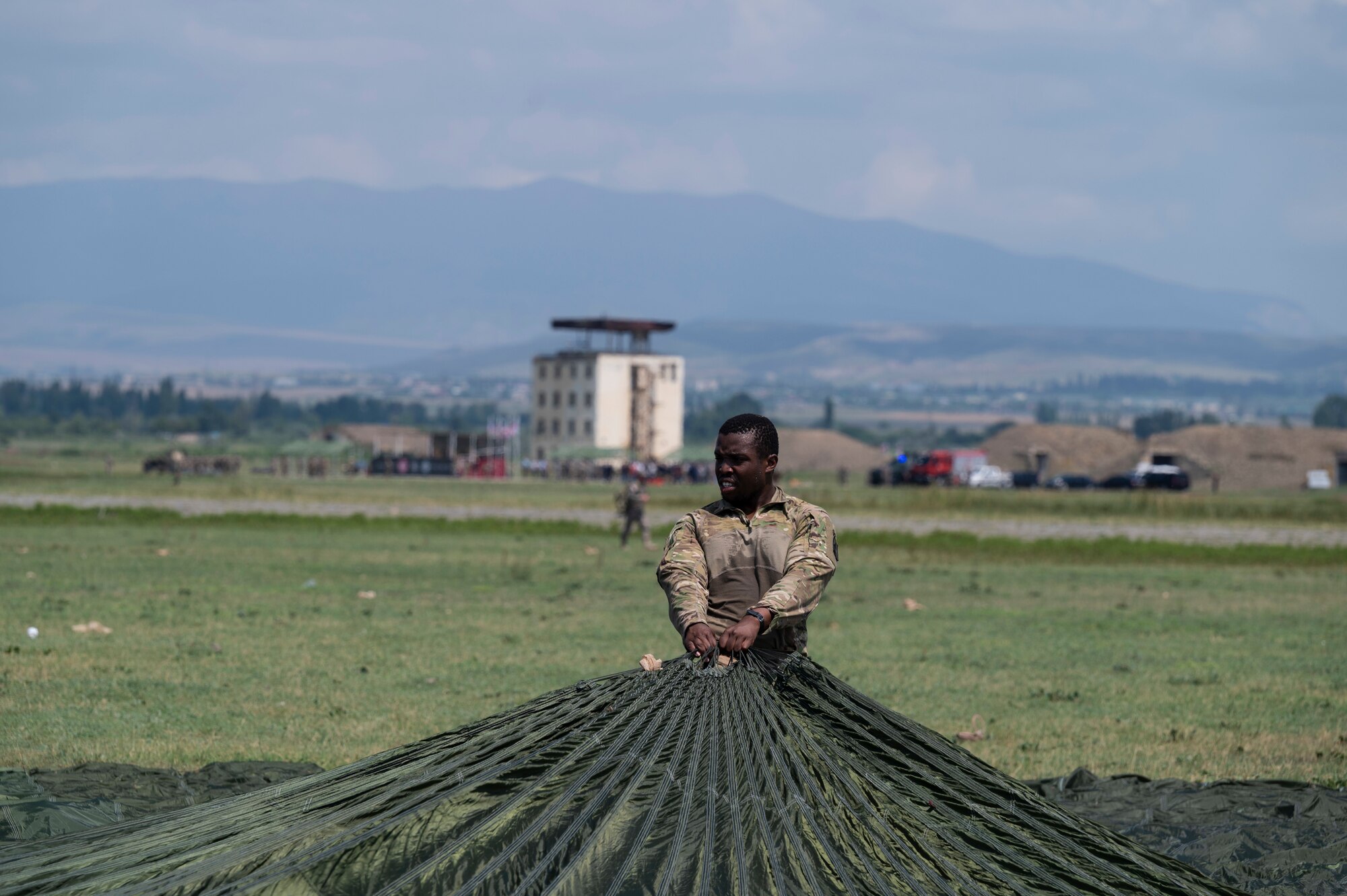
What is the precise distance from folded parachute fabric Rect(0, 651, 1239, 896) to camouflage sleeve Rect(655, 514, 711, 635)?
21cm

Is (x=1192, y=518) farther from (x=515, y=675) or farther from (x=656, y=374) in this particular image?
(x=656, y=374)

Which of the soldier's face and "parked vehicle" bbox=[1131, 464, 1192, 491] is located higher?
the soldier's face

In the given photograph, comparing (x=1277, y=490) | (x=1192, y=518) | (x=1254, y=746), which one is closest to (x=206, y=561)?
(x=1254, y=746)

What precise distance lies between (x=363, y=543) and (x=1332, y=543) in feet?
76.3

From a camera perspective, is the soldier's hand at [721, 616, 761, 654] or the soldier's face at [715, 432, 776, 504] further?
the soldier's face at [715, 432, 776, 504]

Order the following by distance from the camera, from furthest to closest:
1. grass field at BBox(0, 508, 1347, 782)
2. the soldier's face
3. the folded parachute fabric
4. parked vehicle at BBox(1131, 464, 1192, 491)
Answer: parked vehicle at BBox(1131, 464, 1192, 491), grass field at BBox(0, 508, 1347, 782), the soldier's face, the folded parachute fabric

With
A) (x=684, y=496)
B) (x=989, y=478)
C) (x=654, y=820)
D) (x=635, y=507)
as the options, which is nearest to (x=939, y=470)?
(x=989, y=478)

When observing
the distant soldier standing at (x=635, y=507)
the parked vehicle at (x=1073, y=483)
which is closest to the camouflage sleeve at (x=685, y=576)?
the distant soldier standing at (x=635, y=507)

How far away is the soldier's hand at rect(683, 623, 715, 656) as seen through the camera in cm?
618

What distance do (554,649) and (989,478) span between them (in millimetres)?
79867

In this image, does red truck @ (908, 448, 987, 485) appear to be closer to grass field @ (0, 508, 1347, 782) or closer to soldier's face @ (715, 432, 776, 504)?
grass field @ (0, 508, 1347, 782)

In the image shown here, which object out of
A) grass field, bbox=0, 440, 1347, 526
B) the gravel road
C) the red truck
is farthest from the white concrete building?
the gravel road

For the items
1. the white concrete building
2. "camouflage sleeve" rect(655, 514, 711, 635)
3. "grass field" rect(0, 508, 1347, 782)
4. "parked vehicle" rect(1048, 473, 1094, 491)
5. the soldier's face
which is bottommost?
"grass field" rect(0, 508, 1347, 782)

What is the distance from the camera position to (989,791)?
6781 mm
